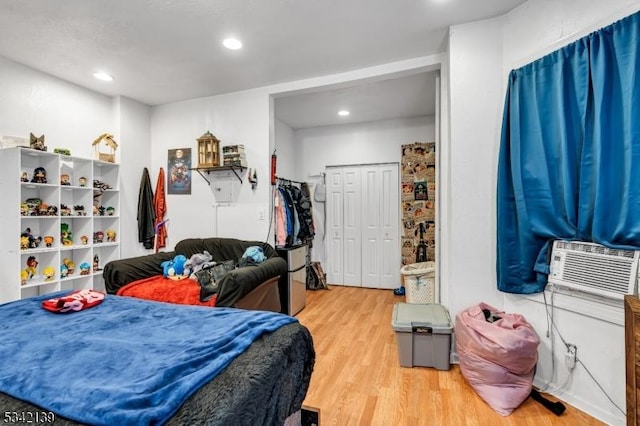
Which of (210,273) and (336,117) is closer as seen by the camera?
(210,273)

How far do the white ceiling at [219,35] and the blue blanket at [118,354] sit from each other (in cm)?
197

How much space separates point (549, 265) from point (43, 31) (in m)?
3.98

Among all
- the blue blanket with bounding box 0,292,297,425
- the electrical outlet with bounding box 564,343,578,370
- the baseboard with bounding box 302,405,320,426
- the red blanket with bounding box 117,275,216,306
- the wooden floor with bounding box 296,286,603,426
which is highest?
the blue blanket with bounding box 0,292,297,425

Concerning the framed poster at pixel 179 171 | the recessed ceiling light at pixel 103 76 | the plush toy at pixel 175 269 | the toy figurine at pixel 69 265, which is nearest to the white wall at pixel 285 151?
the framed poster at pixel 179 171

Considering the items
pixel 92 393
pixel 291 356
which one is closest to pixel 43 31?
pixel 92 393

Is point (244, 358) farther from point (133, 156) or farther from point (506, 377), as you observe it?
point (133, 156)

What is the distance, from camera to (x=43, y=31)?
235cm

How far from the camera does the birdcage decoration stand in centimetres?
351

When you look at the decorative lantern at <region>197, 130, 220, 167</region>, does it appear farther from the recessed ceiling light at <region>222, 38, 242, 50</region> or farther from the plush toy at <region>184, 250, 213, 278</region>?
the recessed ceiling light at <region>222, 38, 242, 50</region>

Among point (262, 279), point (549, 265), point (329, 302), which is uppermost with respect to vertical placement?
point (549, 265)

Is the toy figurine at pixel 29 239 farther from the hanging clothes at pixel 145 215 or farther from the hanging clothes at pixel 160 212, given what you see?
the hanging clothes at pixel 160 212

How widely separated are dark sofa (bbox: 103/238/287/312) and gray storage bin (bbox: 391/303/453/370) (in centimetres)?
120

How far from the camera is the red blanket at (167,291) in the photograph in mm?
2639

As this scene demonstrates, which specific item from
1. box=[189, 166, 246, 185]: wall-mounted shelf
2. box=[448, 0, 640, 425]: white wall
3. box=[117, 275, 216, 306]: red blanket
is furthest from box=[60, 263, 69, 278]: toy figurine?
box=[448, 0, 640, 425]: white wall
